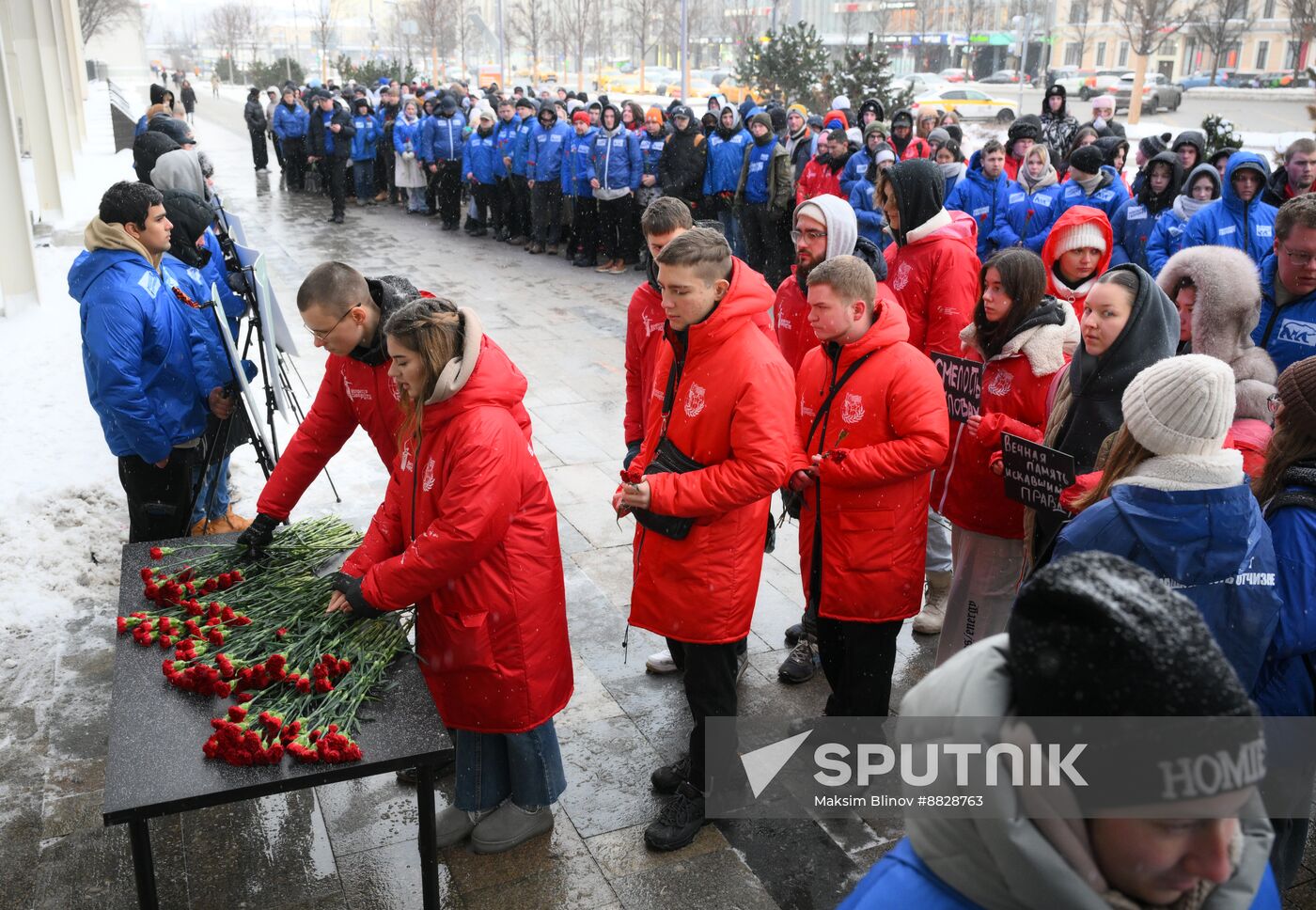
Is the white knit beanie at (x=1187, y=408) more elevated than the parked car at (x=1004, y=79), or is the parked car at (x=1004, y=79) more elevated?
the parked car at (x=1004, y=79)

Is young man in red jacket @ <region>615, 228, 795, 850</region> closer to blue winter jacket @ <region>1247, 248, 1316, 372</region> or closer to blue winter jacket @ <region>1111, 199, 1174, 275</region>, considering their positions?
blue winter jacket @ <region>1247, 248, 1316, 372</region>

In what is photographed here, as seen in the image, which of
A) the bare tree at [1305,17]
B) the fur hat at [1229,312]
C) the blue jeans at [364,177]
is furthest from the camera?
the bare tree at [1305,17]

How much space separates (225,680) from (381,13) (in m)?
96.9

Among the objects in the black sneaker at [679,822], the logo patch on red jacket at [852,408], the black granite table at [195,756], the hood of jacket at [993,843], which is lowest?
the black sneaker at [679,822]

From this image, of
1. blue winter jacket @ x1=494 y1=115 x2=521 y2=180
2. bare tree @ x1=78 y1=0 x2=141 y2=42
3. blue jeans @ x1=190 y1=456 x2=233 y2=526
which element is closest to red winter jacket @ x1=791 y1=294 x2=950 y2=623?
blue jeans @ x1=190 y1=456 x2=233 y2=526

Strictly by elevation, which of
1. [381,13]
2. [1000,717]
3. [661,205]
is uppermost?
[381,13]

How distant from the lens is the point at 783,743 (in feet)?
14.0

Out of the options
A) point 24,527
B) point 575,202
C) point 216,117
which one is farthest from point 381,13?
point 24,527

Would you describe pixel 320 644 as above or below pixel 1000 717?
below

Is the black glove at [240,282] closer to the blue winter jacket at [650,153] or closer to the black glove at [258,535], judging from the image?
the black glove at [258,535]

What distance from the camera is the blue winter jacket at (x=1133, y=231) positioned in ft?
28.1

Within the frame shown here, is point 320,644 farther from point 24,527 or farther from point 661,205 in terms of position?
point 24,527

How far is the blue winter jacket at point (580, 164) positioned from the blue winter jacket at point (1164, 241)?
8.11 m

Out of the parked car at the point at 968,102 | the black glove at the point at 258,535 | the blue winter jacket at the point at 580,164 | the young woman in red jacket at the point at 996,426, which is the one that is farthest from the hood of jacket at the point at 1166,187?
the parked car at the point at 968,102
